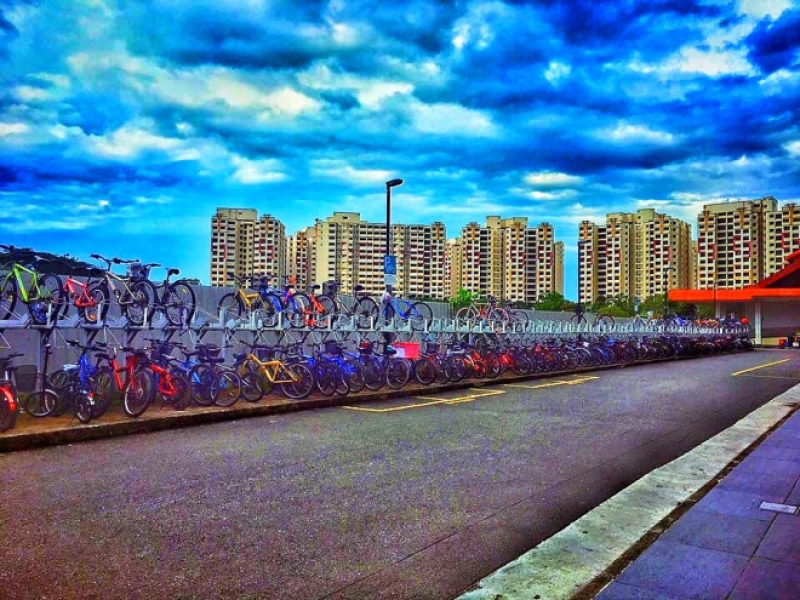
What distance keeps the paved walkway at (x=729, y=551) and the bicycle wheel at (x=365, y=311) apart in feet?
32.3

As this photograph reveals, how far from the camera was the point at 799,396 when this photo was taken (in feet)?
41.6

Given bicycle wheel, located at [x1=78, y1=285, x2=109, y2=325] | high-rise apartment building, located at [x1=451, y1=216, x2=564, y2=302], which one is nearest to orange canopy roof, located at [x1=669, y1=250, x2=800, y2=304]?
high-rise apartment building, located at [x1=451, y1=216, x2=564, y2=302]

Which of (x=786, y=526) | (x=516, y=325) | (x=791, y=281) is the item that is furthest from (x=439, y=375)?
(x=791, y=281)

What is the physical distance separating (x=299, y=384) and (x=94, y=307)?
3.61 m

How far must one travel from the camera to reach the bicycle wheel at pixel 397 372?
13156 millimetres

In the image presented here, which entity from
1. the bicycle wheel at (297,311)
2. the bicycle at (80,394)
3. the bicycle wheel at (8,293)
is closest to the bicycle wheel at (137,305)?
the bicycle at (80,394)

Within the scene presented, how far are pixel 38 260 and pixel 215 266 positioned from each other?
28.8m

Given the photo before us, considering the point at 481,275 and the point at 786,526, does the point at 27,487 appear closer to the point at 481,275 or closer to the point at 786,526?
the point at 786,526

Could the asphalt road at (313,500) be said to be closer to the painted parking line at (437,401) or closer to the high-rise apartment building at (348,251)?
the painted parking line at (437,401)

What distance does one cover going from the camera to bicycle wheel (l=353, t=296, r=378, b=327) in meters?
14.7

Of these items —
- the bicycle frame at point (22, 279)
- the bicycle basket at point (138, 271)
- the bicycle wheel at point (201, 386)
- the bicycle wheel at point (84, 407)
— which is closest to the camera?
the bicycle wheel at point (84, 407)

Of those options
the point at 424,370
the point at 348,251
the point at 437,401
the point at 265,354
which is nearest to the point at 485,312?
the point at 424,370

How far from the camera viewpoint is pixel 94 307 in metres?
9.77

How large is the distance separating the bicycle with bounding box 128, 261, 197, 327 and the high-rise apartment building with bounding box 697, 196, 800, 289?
8047 centimetres
